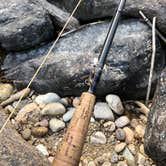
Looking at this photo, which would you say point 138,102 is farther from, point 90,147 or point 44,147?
point 44,147

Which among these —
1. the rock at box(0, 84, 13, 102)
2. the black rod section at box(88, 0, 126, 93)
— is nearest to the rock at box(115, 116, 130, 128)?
the black rod section at box(88, 0, 126, 93)

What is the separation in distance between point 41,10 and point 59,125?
87 cm

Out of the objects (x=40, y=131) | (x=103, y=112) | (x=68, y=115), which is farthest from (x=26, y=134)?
(x=103, y=112)

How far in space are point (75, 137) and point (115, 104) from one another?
2.95 feet

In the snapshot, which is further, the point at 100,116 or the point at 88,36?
the point at 88,36

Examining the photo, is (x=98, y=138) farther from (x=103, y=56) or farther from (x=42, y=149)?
(x=103, y=56)

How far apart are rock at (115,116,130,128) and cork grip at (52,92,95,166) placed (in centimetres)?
66

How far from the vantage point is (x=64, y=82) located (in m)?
3.09

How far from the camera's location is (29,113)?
303 centimetres

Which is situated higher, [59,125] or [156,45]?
[156,45]

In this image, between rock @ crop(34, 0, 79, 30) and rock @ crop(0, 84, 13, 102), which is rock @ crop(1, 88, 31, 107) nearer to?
rock @ crop(0, 84, 13, 102)

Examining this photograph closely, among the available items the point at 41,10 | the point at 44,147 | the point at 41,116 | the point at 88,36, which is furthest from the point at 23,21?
the point at 44,147

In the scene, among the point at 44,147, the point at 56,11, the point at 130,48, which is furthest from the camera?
the point at 56,11

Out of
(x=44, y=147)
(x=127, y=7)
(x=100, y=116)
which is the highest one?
(x=127, y=7)
